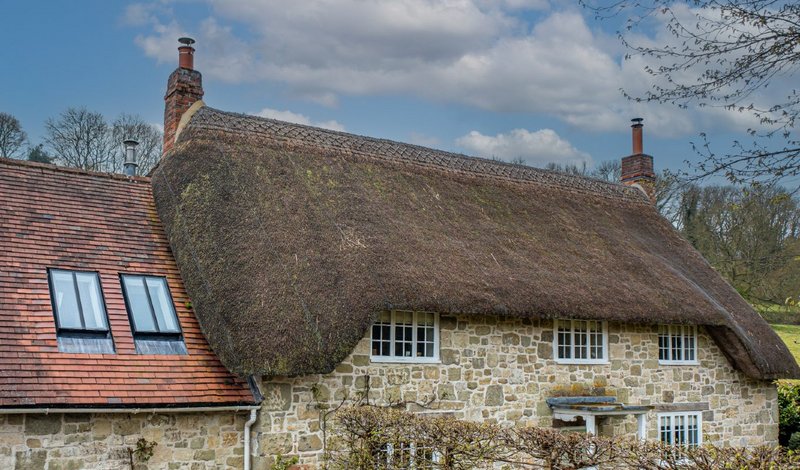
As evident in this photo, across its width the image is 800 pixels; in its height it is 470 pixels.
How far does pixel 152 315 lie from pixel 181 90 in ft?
18.1

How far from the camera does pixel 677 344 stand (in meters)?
14.8

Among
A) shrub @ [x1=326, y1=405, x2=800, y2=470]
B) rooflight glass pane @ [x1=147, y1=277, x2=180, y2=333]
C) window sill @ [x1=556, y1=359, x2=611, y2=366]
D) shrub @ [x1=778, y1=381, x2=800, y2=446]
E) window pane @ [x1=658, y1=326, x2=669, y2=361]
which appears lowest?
shrub @ [x1=778, y1=381, x2=800, y2=446]

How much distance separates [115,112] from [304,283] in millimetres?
25921

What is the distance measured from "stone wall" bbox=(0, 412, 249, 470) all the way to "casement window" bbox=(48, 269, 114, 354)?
98 centimetres

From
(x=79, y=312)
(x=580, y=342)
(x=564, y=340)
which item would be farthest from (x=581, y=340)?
(x=79, y=312)

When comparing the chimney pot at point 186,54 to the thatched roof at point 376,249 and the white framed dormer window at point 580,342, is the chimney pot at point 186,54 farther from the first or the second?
the white framed dormer window at point 580,342

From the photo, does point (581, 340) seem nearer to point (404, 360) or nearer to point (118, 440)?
point (404, 360)

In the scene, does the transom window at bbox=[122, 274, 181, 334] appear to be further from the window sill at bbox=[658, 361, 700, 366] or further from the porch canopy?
the window sill at bbox=[658, 361, 700, 366]

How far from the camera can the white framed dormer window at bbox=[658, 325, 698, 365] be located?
14.6 m

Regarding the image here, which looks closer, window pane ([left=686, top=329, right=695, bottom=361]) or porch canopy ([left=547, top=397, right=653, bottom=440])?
porch canopy ([left=547, top=397, right=653, bottom=440])

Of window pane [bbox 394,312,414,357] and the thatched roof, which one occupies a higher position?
the thatched roof

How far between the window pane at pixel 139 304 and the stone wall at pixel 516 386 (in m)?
1.84

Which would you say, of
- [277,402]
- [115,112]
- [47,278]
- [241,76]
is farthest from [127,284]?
[115,112]

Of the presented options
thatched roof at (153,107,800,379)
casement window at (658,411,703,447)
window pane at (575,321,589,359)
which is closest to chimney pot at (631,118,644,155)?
thatched roof at (153,107,800,379)
